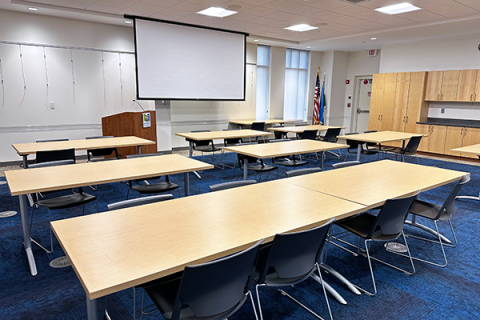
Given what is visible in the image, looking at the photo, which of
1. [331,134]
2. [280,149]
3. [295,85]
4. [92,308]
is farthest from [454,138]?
[92,308]

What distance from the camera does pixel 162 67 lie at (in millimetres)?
7793

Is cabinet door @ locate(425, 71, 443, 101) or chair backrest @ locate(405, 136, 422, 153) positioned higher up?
cabinet door @ locate(425, 71, 443, 101)

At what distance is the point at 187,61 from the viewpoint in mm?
8156

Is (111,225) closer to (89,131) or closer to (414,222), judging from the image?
(414,222)

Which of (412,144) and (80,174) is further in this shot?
(412,144)

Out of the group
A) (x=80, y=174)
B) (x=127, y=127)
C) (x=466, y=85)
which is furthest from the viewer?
(x=466, y=85)

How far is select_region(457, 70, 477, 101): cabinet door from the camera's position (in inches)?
326

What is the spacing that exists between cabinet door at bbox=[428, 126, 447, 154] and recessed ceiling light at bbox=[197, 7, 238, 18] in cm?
642

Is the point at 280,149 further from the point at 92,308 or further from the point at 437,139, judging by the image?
the point at 437,139

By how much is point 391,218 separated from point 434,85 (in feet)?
26.8

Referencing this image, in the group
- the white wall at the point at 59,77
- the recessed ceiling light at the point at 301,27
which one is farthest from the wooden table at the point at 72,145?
the recessed ceiling light at the point at 301,27

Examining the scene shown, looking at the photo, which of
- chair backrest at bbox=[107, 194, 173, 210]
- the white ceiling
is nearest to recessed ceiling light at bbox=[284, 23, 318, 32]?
the white ceiling

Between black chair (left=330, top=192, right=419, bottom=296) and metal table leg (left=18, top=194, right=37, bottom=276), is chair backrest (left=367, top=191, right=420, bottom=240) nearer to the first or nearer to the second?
black chair (left=330, top=192, right=419, bottom=296)

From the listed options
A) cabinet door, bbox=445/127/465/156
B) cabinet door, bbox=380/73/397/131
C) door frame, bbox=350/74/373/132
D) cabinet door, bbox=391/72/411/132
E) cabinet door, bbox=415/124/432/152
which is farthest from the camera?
door frame, bbox=350/74/373/132
